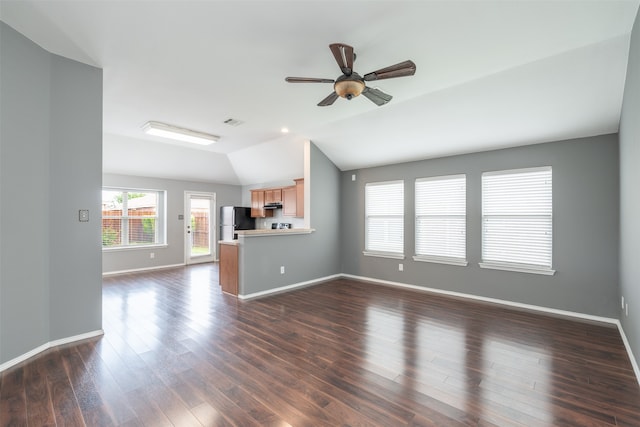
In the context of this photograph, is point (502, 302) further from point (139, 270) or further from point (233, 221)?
point (139, 270)

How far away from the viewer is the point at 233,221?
8.26m

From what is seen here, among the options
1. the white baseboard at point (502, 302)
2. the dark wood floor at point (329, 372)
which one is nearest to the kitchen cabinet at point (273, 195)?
the white baseboard at point (502, 302)

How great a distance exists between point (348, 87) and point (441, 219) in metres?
3.23

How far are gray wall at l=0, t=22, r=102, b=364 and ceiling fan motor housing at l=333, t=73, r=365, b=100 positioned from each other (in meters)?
2.59

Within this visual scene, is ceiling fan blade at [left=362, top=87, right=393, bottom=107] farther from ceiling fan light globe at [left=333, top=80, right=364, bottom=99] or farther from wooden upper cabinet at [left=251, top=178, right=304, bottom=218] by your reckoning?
wooden upper cabinet at [left=251, top=178, right=304, bottom=218]

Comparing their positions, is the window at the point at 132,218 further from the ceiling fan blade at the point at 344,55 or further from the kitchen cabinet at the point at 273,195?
the ceiling fan blade at the point at 344,55

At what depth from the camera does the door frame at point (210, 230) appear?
7.99m

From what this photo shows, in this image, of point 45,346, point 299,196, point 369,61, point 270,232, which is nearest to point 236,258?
point 270,232

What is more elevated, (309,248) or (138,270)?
(309,248)

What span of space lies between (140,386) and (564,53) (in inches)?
182

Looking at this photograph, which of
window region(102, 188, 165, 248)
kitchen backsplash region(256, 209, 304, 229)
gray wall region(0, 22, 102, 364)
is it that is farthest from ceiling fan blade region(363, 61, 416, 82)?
window region(102, 188, 165, 248)

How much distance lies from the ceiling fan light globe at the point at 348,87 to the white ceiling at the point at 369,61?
1.13ft

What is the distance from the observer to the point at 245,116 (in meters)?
4.61

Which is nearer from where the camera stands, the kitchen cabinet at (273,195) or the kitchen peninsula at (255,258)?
the kitchen peninsula at (255,258)
